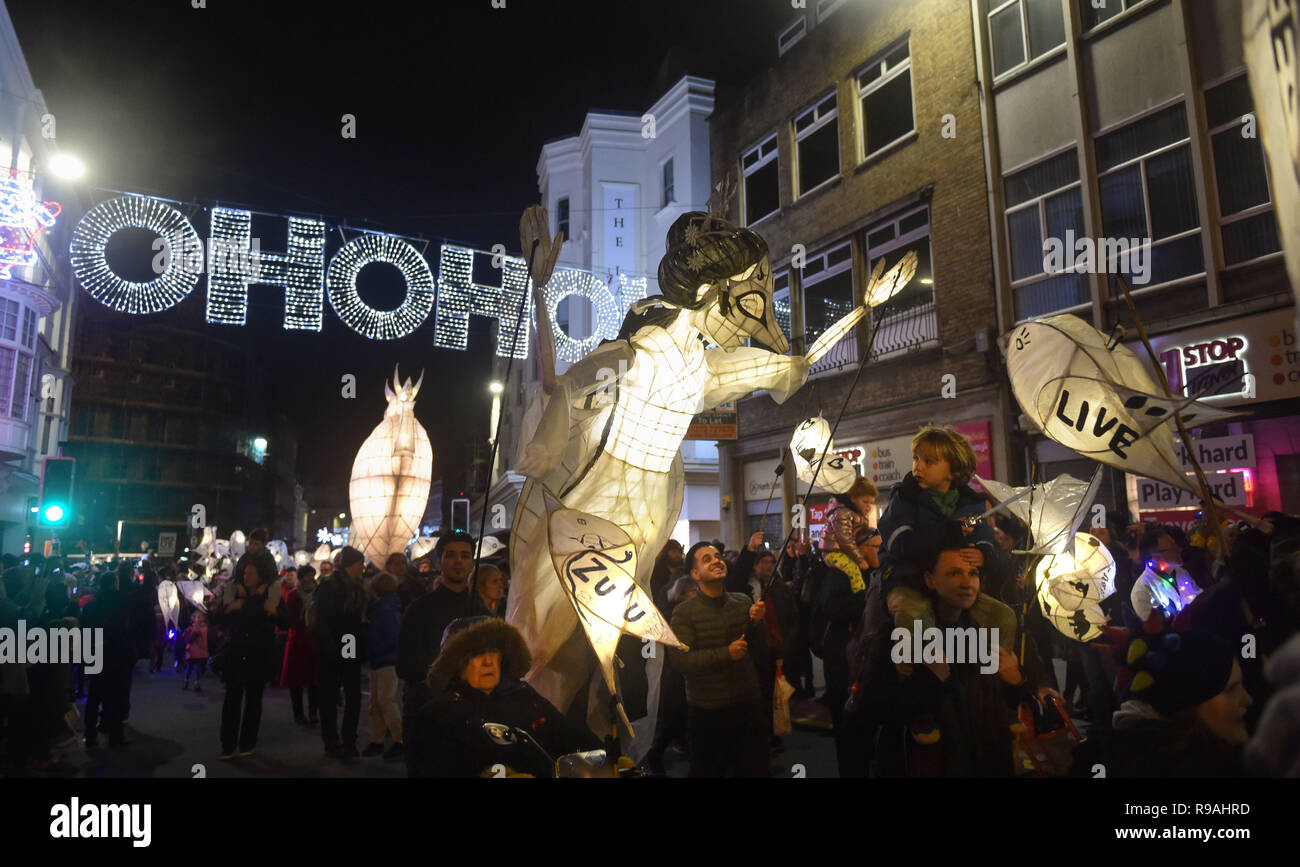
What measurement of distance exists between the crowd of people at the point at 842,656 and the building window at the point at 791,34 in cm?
1358

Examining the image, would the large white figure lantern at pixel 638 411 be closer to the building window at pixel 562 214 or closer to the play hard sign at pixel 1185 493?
the play hard sign at pixel 1185 493

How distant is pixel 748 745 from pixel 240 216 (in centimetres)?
860

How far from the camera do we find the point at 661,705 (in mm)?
6199

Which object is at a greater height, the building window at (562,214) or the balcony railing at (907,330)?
the building window at (562,214)

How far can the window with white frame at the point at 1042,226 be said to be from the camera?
11805 millimetres

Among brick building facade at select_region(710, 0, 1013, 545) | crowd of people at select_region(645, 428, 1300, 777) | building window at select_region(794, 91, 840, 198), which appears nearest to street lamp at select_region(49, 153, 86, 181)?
brick building facade at select_region(710, 0, 1013, 545)

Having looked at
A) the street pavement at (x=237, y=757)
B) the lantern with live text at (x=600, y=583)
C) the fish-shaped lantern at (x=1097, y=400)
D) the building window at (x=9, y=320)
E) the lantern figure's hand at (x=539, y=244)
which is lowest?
the street pavement at (x=237, y=757)

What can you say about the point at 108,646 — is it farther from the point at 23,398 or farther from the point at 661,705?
the point at 23,398

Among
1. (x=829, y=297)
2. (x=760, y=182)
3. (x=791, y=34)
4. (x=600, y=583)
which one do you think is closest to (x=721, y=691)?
(x=600, y=583)

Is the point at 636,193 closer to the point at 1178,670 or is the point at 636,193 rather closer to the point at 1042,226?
the point at 1042,226

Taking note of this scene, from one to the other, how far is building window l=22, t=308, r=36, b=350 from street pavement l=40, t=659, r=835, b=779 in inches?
587

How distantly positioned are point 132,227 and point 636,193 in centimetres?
1777

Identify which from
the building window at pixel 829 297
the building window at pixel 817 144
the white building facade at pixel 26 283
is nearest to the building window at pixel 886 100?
the building window at pixel 817 144
